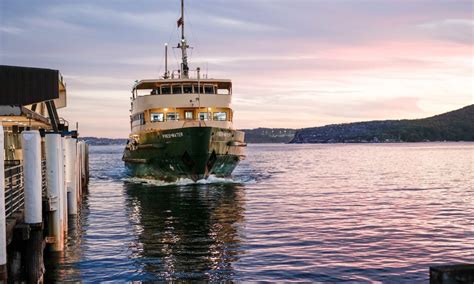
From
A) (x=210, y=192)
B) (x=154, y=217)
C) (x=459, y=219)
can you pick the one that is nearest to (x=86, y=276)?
(x=154, y=217)

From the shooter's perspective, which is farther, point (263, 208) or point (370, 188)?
point (370, 188)

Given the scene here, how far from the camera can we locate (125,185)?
40.8 m

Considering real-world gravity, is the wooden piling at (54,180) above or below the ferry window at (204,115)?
below

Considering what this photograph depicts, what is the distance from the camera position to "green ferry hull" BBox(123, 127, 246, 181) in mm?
35688

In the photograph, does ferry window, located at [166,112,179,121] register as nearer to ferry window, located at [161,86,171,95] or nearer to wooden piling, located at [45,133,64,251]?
ferry window, located at [161,86,171,95]

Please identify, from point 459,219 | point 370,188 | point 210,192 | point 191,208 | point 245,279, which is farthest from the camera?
point 370,188

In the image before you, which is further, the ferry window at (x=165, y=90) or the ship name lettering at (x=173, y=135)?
the ferry window at (x=165, y=90)

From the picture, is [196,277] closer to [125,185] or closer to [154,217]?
[154,217]

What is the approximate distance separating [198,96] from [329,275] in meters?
27.6

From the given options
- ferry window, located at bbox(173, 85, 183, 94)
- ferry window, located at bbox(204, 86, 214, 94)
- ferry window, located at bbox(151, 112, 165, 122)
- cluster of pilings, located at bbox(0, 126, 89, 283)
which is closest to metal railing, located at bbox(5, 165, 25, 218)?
cluster of pilings, located at bbox(0, 126, 89, 283)

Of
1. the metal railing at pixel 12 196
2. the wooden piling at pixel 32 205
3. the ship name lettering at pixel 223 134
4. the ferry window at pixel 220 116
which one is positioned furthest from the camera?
the ferry window at pixel 220 116

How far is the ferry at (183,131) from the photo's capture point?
36.1 metres

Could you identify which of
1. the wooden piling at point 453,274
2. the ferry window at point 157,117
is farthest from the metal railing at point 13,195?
the ferry window at point 157,117

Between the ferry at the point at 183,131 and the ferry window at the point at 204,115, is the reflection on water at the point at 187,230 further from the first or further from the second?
the ferry window at the point at 204,115
